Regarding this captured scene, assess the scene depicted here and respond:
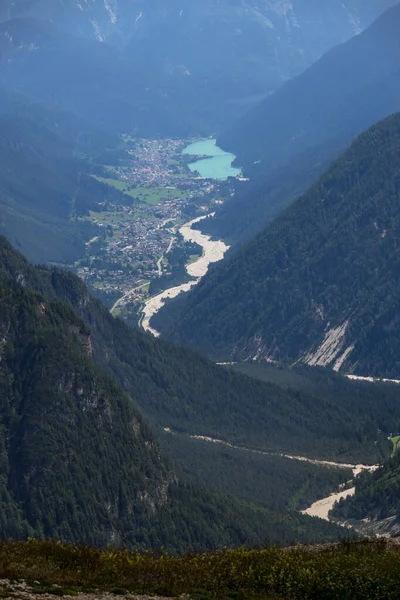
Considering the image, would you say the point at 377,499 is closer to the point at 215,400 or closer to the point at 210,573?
the point at 215,400

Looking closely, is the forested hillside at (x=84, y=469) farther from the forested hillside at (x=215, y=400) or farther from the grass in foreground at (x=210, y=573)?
the grass in foreground at (x=210, y=573)

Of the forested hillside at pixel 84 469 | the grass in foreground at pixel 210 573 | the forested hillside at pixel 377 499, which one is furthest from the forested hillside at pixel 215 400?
the grass in foreground at pixel 210 573

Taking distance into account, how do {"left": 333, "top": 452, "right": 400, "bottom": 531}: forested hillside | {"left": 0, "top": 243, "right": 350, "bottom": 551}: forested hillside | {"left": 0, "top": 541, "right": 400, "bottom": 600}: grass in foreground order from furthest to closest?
Answer: {"left": 333, "top": 452, "right": 400, "bottom": 531}: forested hillside < {"left": 0, "top": 243, "right": 350, "bottom": 551}: forested hillside < {"left": 0, "top": 541, "right": 400, "bottom": 600}: grass in foreground

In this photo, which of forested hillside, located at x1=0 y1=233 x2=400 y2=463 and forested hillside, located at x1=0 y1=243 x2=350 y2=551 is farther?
forested hillside, located at x1=0 y1=233 x2=400 y2=463

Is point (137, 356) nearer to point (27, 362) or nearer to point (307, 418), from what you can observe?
point (307, 418)

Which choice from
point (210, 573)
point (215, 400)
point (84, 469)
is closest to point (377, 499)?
point (84, 469)

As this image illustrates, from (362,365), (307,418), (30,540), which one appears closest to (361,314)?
(362,365)

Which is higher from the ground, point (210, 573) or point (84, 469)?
point (84, 469)

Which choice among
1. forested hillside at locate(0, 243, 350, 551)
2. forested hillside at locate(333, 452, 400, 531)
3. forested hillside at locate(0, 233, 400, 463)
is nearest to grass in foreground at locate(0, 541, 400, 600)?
forested hillside at locate(0, 243, 350, 551)

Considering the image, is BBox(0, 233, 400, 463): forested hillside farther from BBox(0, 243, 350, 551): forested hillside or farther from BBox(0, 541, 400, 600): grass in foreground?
BBox(0, 541, 400, 600): grass in foreground

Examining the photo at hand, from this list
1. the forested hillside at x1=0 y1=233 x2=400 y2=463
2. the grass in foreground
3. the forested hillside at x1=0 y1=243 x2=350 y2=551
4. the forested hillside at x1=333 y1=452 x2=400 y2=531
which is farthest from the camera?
the forested hillside at x1=0 y1=233 x2=400 y2=463
